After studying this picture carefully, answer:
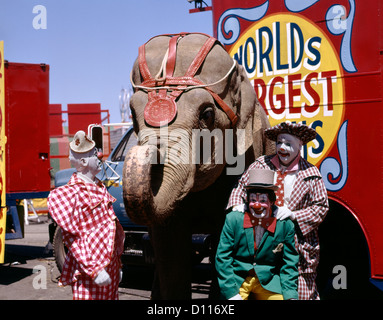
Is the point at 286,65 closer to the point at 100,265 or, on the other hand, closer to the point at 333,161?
the point at 333,161

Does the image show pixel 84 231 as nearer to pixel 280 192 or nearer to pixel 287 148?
pixel 280 192

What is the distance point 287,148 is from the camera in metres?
3.46

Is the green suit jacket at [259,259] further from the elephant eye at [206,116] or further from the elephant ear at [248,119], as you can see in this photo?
the elephant ear at [248,119]

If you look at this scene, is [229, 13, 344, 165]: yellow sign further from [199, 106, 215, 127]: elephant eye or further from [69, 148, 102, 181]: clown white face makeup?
[69, 148, 102, 181]: clown white face makeup

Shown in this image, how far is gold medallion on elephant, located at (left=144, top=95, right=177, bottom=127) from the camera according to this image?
132 inches

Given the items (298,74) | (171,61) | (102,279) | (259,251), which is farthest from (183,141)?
(298,74)

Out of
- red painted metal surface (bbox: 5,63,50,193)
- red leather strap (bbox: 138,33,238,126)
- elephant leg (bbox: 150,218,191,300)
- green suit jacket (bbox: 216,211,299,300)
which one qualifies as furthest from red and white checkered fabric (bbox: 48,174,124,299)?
red painted metal surface (bbox: 5,63,50,193)

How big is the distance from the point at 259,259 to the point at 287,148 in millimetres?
911

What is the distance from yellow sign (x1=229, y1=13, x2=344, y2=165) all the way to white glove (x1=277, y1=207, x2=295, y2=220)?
1.42 metres

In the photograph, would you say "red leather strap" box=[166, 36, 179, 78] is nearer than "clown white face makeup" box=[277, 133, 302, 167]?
No

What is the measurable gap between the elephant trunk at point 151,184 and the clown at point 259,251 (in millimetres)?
433

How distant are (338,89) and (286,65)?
57 cm
